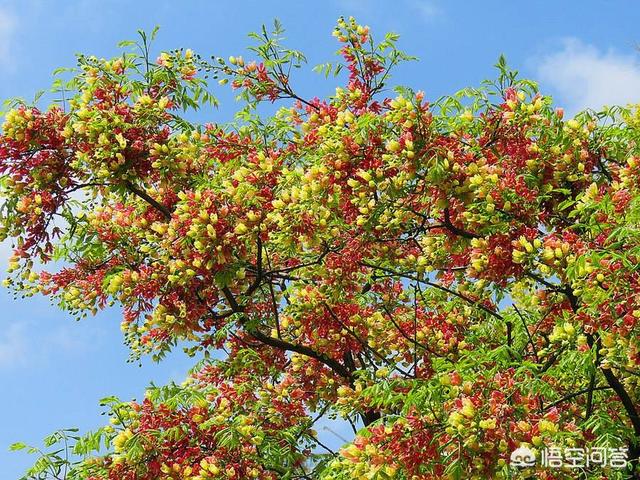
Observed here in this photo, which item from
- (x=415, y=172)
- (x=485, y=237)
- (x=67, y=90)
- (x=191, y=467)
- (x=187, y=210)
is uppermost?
(x=67, y=90)

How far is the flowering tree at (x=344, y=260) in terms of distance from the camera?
4.95 metres

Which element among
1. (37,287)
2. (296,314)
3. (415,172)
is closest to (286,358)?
(296,314)

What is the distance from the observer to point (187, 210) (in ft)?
20.0

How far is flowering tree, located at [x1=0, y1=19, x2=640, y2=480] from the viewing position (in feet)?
16.3

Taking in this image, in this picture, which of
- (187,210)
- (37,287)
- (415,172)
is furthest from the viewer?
(37,287)

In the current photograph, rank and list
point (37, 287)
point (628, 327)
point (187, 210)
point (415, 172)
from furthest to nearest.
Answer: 1. point (37, 287)
2. point (187, 210)
3. point (415, 172)
4. point (628, 327)

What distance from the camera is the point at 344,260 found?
6.95 m

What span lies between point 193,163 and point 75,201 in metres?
1.00

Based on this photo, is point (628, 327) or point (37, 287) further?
point (37, 287)

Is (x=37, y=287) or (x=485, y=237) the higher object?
(x=37, y=287)

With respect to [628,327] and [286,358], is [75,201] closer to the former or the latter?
[286,358]

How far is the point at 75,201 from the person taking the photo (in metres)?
7.04

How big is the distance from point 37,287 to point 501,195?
173 inches

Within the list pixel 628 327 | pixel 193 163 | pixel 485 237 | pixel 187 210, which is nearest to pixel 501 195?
pixel 485 237
